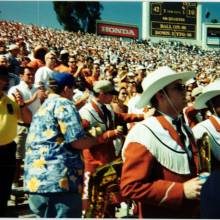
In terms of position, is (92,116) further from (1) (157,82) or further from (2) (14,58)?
(1) (157,82)

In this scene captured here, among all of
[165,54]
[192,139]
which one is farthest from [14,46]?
[192,139]

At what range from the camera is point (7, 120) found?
3838mm

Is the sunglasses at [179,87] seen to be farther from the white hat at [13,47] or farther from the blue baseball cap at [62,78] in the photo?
the white hat at [13,47]

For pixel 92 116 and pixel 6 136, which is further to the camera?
pixel 92 116

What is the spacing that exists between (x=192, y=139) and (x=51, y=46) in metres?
3.22

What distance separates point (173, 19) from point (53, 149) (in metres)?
2.17

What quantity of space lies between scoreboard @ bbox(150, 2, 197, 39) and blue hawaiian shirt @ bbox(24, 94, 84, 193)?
1470mm

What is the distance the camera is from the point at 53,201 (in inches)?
123

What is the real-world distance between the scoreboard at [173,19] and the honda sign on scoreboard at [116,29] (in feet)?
0.59

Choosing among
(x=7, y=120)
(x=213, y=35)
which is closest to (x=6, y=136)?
(x=7, y=120)

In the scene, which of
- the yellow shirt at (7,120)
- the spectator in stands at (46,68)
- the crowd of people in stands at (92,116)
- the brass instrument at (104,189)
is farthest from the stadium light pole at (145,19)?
the brass instrument at (104,189)

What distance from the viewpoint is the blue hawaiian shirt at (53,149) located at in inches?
121

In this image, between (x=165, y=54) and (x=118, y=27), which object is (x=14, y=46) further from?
(x=165, y=54)

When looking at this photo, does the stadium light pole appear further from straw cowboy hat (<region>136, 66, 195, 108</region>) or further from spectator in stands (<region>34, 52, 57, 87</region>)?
straw cowboy hat (<region>136, 66, 195, 108</region>)
